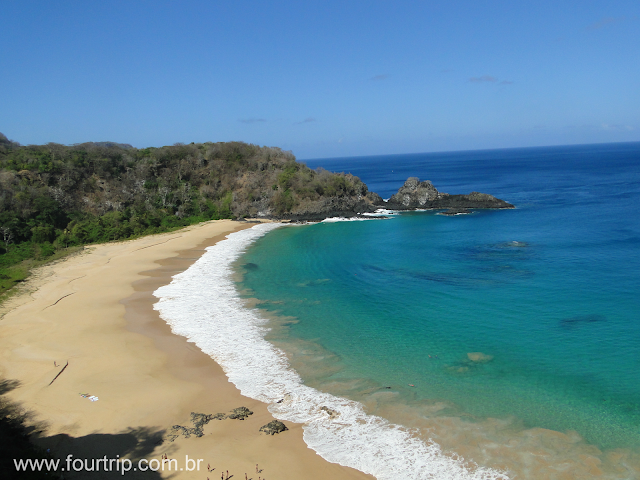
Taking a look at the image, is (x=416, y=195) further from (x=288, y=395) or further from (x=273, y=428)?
(x=273, y=428)

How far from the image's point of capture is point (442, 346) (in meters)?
16.8

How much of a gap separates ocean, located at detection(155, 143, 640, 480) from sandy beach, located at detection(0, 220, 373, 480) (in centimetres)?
89

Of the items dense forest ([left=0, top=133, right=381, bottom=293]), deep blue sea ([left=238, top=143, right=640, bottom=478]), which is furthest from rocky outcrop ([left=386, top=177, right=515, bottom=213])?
deep blue sea ([left=238, top=143, right=640, bottom=478])

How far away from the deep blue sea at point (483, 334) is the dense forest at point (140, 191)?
18.2 m

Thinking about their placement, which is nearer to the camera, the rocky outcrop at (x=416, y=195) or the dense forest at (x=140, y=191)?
the dense forest at (x=140, y=191)

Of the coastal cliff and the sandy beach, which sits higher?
the coastal cliff

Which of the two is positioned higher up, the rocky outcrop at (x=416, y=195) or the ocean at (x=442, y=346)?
the rocky outcrop at (x=416, y=195)

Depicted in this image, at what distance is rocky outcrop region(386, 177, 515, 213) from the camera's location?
57.0 metres

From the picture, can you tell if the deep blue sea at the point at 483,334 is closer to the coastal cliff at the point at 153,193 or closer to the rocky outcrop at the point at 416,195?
the coastal cliff at the point at 153,193

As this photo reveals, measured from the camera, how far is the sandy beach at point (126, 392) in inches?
415

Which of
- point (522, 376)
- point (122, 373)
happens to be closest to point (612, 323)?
point (522, 376)

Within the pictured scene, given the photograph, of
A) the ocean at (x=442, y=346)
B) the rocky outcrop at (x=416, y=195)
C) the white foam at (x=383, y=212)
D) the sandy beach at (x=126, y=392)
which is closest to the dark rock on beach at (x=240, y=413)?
the sandy beach at (x=126, y=392)

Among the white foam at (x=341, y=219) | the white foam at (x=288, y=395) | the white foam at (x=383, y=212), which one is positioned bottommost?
the white foam at (x=288, y=395)

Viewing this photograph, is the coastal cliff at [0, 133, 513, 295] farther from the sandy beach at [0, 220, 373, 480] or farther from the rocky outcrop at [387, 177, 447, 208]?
the sandy beach at [0, 220, 373, 480]
